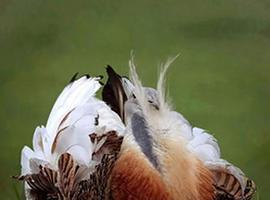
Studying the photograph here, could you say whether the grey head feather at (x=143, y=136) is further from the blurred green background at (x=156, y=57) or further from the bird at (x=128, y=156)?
the blurred green background at (x=156, y=57)

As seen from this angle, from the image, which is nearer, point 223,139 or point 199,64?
point 223,139

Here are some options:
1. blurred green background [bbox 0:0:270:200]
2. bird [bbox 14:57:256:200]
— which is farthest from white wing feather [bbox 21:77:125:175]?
blurred green background [bbox 0:0:270:200]

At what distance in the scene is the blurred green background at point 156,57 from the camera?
3.58 meters

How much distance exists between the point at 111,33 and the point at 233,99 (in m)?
0.71

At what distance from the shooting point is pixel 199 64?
4.07 meters

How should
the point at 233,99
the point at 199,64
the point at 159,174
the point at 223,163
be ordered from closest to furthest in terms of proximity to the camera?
the point at 159,174 → the point at 223,163 → the point at 233,99 → the point at 199,64

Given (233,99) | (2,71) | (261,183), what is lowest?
(261,183)

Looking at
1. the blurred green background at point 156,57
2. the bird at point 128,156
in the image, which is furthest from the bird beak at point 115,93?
the blurred green background at point 156,57

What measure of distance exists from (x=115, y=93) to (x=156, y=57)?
1734mm

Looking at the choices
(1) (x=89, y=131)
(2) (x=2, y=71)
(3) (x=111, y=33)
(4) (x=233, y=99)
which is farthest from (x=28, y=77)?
(1) (x=89, y=131)

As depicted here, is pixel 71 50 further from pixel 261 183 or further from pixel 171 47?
pixel 261 183

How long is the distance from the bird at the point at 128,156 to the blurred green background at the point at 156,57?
3.40ft

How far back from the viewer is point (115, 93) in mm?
2332

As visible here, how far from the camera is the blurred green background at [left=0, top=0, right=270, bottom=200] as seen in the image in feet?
11.8
